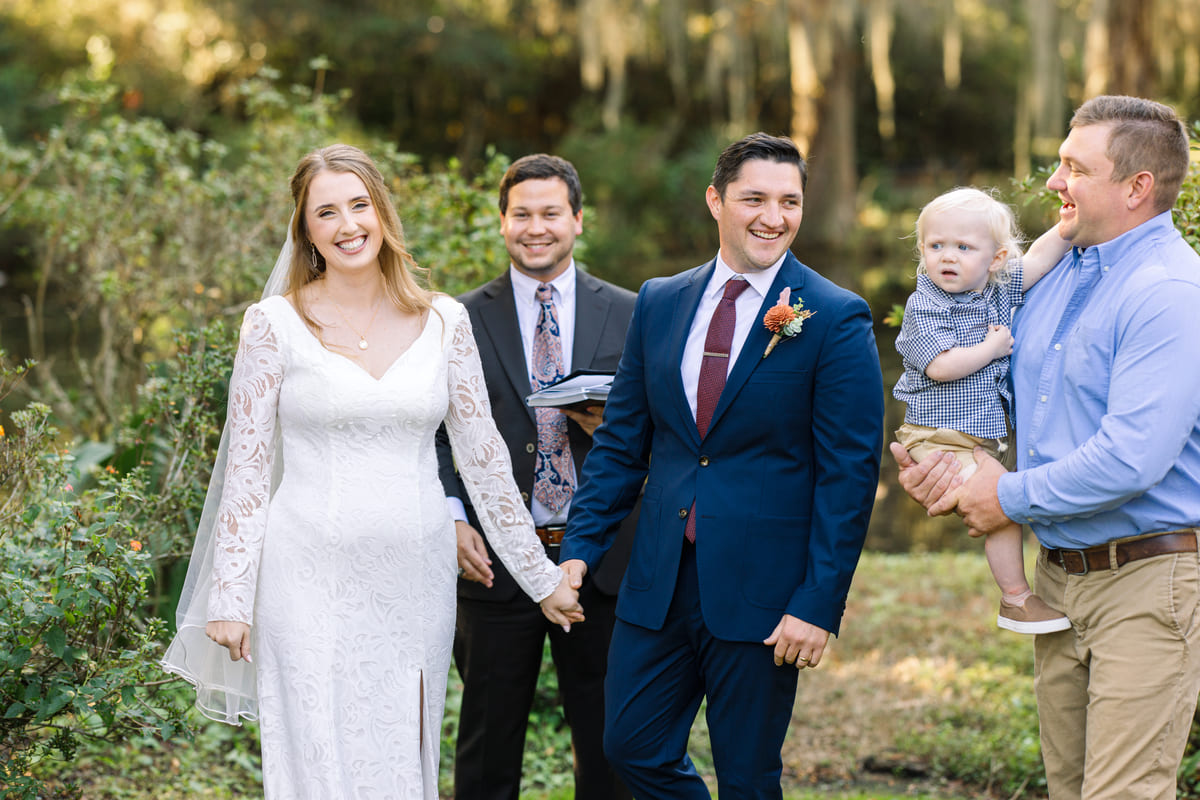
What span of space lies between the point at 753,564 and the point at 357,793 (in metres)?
1.20

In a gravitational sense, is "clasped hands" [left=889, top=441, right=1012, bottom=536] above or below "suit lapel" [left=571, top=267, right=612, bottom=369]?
below

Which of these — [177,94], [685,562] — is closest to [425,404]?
[685,562]

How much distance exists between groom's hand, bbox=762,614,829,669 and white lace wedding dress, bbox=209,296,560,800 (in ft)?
3.12

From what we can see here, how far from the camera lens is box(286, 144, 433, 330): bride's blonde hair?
10.9 ft

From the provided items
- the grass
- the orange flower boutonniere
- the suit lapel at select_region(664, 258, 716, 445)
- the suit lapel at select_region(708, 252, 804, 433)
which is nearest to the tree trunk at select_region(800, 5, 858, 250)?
the grass

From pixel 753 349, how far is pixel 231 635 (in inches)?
60.3

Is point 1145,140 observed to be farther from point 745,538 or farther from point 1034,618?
point 745,538

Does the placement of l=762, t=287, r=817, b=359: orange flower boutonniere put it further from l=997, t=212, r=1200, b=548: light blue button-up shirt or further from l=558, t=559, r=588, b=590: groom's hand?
l=558, t=559, r=588, b=590: groom's hand

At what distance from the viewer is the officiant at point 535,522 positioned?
390 cm

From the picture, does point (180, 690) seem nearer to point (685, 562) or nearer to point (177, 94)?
point (685, 562)

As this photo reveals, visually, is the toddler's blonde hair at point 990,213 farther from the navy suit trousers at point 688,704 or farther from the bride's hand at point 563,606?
the bride's hand at point 563,606

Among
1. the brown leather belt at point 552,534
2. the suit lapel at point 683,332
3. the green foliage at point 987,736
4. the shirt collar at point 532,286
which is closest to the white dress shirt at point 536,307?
the shirt collar at point 532,286

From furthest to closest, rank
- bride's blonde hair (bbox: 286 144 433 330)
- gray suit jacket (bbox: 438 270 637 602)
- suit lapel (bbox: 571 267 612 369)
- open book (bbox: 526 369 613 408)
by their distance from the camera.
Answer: suit lapel (bbox: 571 267 612 369)
gray suit jacket (bbox: 438 270 637 602)
open book (bbox: 526 369 613 408)
bride's blonde hair (bbox: 286 144 433 330)

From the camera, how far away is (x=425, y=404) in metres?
3.26
